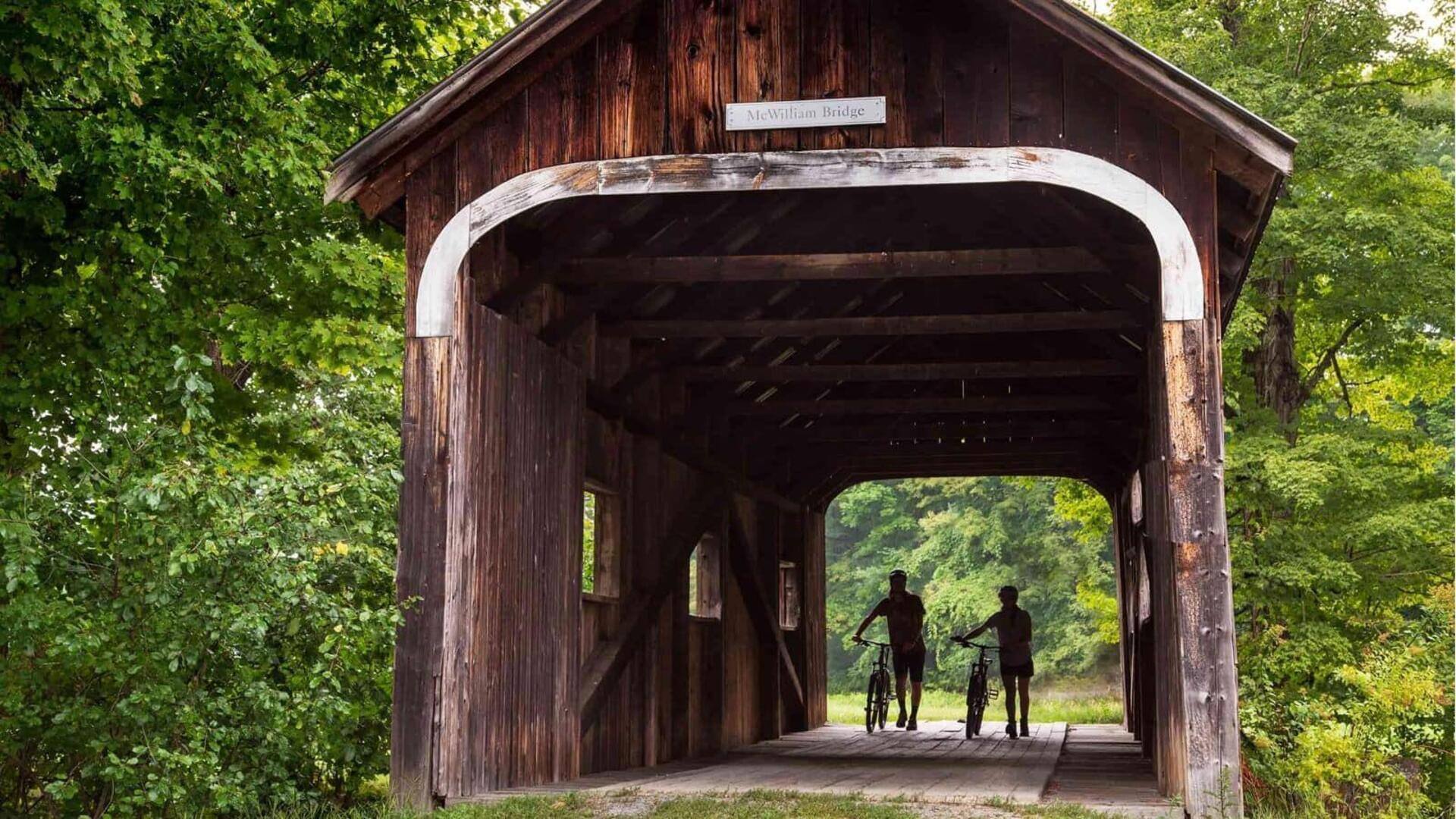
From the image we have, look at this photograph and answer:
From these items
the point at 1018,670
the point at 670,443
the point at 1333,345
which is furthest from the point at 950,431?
the point at 1333,345

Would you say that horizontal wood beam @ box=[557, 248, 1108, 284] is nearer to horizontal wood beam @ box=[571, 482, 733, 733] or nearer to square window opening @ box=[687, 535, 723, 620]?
horizontal wood beam @ box=[571, 482, 733, 733]

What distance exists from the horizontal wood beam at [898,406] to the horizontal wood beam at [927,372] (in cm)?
139

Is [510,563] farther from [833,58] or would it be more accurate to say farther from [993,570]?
[993,570]

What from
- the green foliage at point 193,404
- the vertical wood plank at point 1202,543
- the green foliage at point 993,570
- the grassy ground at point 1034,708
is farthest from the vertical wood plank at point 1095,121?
the green foliage at point 993,570

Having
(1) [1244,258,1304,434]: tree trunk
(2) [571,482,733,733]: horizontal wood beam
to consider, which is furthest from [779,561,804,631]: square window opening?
(1) [1244,258,1304,434]: tree trunk

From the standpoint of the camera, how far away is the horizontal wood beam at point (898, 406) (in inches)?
562

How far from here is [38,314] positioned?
10398mm

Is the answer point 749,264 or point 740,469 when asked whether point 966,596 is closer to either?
point 740,469

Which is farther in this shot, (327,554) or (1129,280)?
(1129,280)

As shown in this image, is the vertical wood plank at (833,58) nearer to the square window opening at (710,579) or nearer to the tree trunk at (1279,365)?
the square window opening at (710,579)

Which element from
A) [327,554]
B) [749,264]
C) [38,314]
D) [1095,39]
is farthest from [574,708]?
[1095,39]

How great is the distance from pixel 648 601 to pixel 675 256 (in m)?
2.62

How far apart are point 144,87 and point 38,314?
1765 mm

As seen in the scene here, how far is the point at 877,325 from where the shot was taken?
36.5 ft
